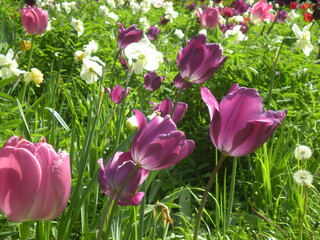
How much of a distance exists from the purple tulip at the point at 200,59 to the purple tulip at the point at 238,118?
0.39 m

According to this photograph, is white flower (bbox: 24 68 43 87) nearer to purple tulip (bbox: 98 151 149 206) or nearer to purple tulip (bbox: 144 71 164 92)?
purple tulip (bbox: 144 71 164 92)

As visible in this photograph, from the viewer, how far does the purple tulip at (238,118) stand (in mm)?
996

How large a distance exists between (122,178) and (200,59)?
509 millimetres

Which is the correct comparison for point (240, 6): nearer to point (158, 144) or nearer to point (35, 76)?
point (35, 76)

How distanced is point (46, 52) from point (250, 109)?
2999mm

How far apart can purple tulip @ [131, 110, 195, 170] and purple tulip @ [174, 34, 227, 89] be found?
0.44 meters

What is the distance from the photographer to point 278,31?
4.88 m

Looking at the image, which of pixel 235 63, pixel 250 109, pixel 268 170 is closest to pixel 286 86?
pixel 235 63

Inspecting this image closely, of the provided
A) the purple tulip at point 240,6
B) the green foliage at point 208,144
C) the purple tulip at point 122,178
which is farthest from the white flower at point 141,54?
the purple tulip at point 240,6

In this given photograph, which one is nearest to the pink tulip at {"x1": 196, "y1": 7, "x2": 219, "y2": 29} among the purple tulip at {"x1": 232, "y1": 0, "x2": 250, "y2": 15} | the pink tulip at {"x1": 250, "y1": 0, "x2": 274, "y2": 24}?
the pink tulip at {"x1": 250, "y1": 0, "x2": 274, "y2": 24}

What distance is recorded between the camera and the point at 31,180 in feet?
2.48

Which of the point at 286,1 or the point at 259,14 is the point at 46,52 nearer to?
the point at 259,14

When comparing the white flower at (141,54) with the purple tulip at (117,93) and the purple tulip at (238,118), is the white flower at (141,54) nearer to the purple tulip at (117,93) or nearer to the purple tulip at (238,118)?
the purple tulip at (117,93)

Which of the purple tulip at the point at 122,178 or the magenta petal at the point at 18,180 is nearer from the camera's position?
the magenta petal at the point at 18,180
